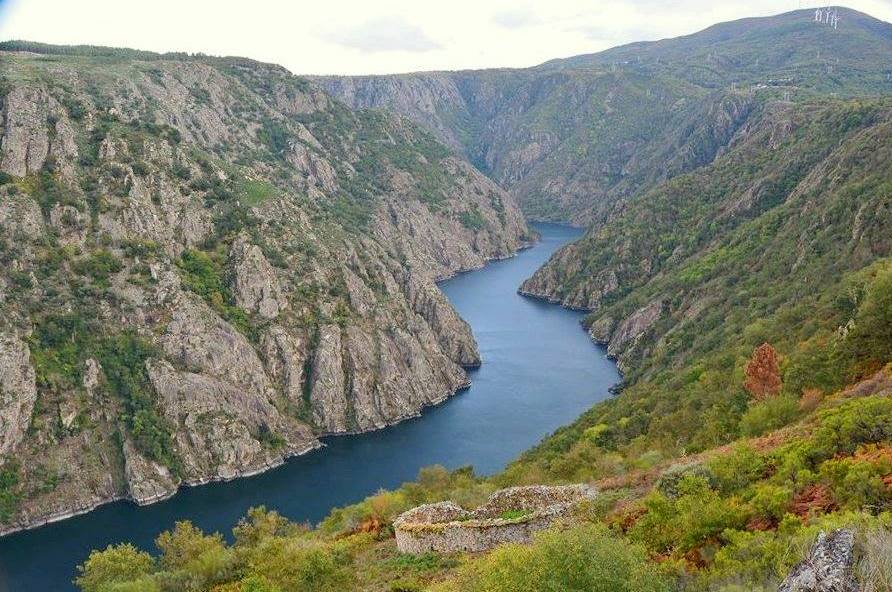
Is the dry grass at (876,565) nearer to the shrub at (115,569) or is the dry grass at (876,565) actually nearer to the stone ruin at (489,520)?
the stone ruin at (489,520)

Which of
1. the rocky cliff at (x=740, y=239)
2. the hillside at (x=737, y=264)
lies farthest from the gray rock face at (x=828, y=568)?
the rocky cliff at (x=740, y=239)

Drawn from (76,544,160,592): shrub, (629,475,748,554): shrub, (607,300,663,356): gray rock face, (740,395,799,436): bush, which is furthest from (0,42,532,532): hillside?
(629,475,748,554): shrub

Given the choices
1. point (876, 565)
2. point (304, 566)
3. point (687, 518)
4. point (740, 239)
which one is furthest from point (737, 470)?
point (740, 239)

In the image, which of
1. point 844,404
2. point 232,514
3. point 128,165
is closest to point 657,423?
point 844,404

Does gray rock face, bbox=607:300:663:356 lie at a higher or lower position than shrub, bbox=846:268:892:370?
lower

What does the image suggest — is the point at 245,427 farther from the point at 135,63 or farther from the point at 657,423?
the point at 135,63

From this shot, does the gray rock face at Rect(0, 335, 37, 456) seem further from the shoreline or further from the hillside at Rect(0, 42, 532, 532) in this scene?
the shoreline
